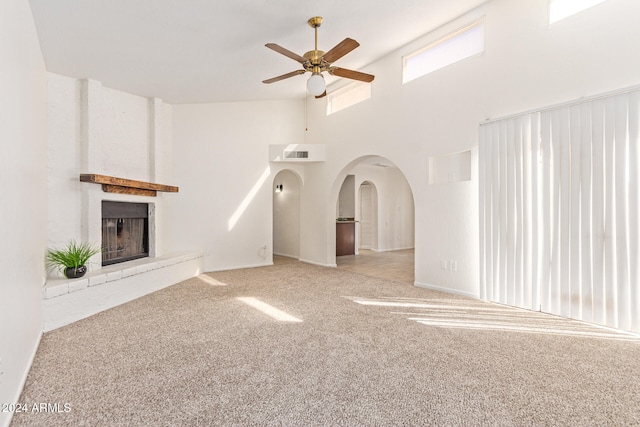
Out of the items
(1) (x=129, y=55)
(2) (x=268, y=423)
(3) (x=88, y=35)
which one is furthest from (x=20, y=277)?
(1) (x=129, y=55)

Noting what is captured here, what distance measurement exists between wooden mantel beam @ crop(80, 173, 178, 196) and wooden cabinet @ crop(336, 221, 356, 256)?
4.05m

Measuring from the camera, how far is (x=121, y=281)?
13.1 ft

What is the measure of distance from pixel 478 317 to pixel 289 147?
4.60m

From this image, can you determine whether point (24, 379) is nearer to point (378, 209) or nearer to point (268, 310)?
point (268, 310)

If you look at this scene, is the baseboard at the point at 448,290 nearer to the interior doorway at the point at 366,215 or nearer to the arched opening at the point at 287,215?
the arched opening at the point at 287,215

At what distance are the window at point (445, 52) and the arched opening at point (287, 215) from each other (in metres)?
3.60

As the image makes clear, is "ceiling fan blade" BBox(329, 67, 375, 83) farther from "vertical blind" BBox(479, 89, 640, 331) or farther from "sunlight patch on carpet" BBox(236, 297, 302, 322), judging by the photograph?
"sunlight patch on carpet" BBox(236, 297, 302, 322)

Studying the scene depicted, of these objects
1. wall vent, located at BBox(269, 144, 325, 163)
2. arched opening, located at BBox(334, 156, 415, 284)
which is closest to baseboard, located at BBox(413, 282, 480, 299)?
wall vent, located at BBox(269, 144, 325, 163)

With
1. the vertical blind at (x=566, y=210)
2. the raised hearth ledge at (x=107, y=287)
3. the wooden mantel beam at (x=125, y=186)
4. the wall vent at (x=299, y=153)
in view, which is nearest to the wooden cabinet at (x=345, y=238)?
the wall vent at (x=299, y=153)

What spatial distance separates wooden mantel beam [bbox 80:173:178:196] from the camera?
13.2ft

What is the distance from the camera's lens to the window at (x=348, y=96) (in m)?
5.75

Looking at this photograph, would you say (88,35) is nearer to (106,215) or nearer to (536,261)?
(106,215)

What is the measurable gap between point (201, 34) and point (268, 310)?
3.08 meters

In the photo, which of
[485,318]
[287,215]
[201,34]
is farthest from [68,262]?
[287,215]
